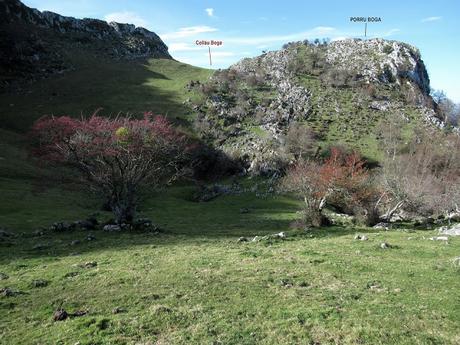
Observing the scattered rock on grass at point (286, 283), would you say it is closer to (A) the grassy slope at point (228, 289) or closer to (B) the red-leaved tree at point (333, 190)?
(A) the grassy slope at point (228, 289)

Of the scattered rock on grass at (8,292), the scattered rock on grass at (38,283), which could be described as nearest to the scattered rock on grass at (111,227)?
the scattered rock on grass at (38,283)

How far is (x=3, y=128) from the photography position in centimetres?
8988

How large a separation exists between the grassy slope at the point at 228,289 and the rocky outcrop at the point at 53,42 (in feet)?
355

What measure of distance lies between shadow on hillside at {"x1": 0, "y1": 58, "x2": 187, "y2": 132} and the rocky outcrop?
7847mm

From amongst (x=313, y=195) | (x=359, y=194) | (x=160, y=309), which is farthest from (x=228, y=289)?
(x=359, y=194)

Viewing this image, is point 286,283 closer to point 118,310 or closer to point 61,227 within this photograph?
point 118,310

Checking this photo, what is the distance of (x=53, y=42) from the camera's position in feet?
486

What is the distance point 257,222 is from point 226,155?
139 feet

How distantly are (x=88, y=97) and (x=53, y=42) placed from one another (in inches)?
2130

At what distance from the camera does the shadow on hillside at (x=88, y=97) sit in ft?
330

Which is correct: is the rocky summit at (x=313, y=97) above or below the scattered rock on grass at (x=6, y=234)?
above

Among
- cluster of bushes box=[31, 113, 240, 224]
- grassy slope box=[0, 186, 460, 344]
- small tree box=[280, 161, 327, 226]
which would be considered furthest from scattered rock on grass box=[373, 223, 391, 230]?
cluster of bushes box=[31, 113, 240, 224]

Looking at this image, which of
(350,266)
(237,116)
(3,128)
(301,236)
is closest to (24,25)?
(3,128)

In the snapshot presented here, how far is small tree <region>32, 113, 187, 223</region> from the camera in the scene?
34.1 metres
